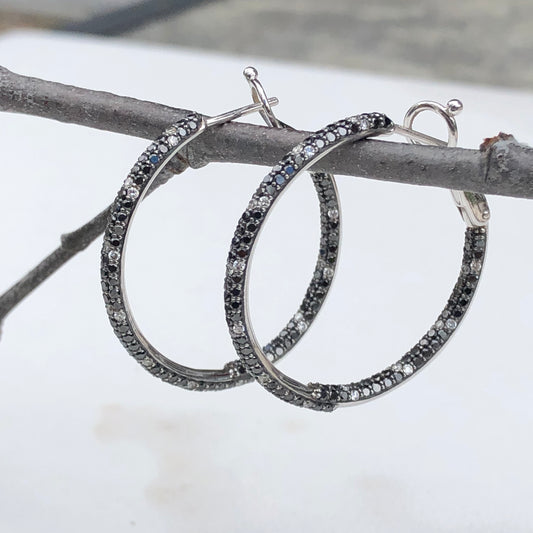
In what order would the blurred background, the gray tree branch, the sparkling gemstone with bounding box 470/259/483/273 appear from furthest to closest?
1. the blurred background
2. the sparkling gemstone with bounding box 470/259/483/273
3. the gray tree branch

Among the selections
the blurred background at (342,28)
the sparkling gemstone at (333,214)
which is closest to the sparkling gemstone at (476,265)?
the sparkling gemstone at (333,214)

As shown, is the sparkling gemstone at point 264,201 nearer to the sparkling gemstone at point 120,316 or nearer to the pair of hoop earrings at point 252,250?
the pair of hoop earrings at point 252,250

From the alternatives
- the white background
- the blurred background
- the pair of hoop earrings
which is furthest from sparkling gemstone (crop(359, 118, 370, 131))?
the blurred background

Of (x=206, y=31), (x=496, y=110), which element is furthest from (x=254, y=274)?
(x=206, y=31)

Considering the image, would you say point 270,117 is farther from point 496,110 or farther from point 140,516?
point 496,110

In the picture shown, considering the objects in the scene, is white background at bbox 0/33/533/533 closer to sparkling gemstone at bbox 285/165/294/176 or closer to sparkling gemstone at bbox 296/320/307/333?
sparkling gemstone at bbox 296/320/307/333

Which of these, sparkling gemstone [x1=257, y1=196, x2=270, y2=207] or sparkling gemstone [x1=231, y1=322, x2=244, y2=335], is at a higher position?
sparkling gemstone [x1=257, y1=196, x2=270, y2=207]
